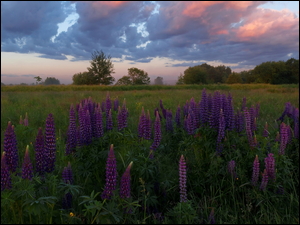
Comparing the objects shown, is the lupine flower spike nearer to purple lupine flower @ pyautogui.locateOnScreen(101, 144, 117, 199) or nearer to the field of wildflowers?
the field of wildflowers

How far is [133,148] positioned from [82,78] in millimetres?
56959

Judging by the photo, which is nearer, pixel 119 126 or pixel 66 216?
pixel 66 216

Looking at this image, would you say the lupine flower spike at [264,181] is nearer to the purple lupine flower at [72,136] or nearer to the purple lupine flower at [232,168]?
the purple lupine flower at [232,168]

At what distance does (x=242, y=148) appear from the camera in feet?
11.3

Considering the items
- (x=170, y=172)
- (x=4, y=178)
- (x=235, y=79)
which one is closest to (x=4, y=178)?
(x=4, y=178)

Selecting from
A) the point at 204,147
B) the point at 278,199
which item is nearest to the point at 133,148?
the point at 204,147

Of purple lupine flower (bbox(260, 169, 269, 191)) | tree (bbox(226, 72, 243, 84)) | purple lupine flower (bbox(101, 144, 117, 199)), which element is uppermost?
tree (bbox(226, 72, 243, 84))

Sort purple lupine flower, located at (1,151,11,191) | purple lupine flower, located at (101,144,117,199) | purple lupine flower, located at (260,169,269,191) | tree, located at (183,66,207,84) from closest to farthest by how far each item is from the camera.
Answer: purple lupine flower, located at (1,151,11,191), purple lupine flower, located at (101,144,117,199), purple lupine flower, located at (260,169,269,191), tree, located at (183,66,207,84)

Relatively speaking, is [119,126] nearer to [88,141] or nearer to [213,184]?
[88,141]

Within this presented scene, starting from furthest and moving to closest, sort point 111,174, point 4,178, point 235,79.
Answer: point 235,79, point 111,174, point 4,178

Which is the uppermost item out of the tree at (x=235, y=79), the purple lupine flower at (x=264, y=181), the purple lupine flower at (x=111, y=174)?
the tree at (x=235, y=79)

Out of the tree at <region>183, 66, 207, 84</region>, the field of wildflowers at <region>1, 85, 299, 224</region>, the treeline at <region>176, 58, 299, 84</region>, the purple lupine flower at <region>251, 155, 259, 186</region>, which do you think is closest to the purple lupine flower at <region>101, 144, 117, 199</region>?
the field of wildflowers at <region>1, 85, 299, 224</region>

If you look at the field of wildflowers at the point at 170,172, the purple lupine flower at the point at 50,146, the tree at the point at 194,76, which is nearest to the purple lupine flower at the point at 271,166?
the field of wildflowers at the point at 170,172

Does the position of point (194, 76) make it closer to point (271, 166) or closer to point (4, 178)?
point (271, 166)
